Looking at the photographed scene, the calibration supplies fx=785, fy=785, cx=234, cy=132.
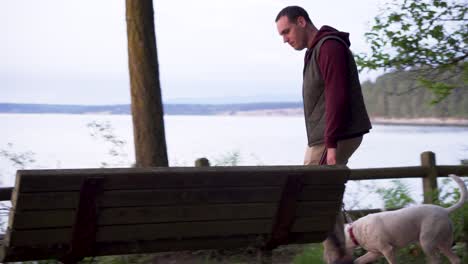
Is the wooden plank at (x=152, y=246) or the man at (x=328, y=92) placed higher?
the man at (x=328, y=92)

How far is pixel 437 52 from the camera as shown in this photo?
10195mm

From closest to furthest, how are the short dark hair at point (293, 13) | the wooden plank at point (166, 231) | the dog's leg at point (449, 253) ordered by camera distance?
the wooden plank at point (166, 231) → the short dark hair at point (293, 13) → the dog's leg at point (449, 253)

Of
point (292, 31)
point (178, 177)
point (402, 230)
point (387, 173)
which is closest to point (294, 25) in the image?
point (292, 31)

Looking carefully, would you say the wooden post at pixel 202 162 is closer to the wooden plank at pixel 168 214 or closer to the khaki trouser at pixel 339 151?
the khaki trouser at pixel 339 151

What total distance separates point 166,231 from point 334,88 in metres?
1.39

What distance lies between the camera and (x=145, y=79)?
789cm

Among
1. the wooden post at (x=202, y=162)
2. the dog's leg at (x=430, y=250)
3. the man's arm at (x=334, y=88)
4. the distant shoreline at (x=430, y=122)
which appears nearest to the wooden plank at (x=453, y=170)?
the distant shoreline at (x=430, y=122)

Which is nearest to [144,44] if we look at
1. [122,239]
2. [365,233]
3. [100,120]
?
[100,120]

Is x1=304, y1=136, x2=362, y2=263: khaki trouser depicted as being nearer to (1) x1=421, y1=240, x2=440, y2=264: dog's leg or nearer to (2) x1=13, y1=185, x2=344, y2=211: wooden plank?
(2) x1=13, y1=185, x2=344, y2=211: wooden plank

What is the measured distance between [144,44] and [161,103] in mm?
624

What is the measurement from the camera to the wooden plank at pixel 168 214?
4.13 metres

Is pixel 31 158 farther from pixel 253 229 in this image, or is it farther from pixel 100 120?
pixel 253 229

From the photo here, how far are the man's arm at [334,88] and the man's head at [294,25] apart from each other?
20 centimetres

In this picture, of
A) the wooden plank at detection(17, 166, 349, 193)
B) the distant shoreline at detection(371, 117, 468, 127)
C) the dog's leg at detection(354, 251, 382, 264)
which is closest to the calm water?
the distant shoreline at detection(371, 117, 468, 127)
